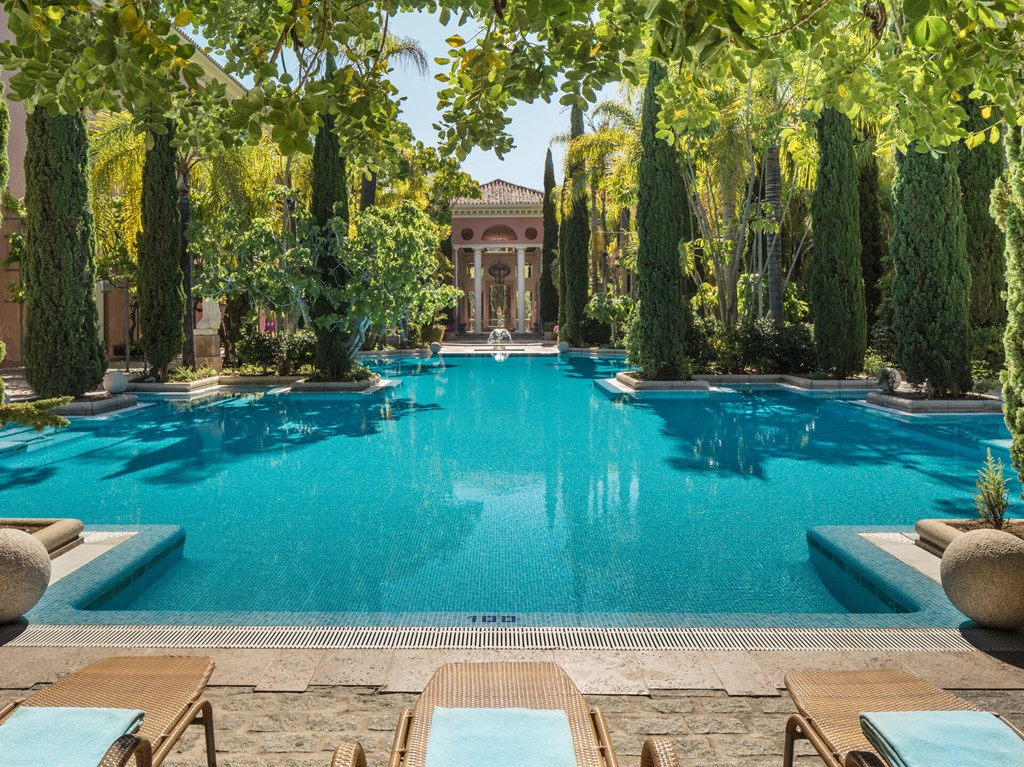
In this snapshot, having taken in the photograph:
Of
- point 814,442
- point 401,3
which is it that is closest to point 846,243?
point 814,442

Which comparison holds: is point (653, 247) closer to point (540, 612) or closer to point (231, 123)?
point (540, 612)

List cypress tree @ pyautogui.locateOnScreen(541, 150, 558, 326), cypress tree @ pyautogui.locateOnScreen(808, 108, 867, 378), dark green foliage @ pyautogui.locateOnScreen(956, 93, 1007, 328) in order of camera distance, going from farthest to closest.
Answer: cypress tree @ pyautogui.locateOnScreen(541, 150, 558, 326)
cypress tree @ pyautogui.locateOnScreen(808, 108, 867, 378)
dark green foliage @ pyautogui.locateOnScreen(956, 93, 1007, 328)

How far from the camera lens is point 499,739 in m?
2.28

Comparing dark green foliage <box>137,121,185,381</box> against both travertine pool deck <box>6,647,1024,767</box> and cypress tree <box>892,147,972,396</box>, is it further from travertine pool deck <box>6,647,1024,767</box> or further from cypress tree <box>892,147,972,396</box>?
travertine pool deck <box>6,647,1024,767</box>

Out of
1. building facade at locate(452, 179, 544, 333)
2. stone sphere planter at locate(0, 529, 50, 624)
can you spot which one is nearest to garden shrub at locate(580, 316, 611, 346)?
building facade at locate(452, 179, 544, 333)

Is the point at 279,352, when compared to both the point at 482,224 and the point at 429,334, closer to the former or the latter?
the point at 429,334

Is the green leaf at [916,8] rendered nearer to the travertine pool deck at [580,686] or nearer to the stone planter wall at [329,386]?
the travertine pool deck at [580,686]

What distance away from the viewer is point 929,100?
347 cm

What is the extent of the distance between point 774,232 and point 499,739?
696 inches

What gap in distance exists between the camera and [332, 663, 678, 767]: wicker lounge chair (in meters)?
2.21

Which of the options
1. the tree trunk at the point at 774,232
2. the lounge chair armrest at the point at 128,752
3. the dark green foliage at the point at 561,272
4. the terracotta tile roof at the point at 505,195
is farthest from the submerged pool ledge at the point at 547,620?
the terracotta tile roof at the point at 505,195

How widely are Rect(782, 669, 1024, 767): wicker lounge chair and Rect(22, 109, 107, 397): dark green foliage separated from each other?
14.7 metres

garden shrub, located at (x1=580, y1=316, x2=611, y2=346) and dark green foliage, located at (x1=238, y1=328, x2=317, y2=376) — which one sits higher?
garden shrub, located at (x1=580, y1=316, x2=611, y2=346)

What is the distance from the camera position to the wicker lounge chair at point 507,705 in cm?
221
